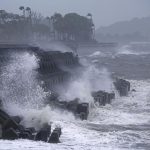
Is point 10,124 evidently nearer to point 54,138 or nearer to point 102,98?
point 54,138

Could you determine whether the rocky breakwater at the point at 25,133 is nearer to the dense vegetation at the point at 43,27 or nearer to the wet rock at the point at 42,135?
the wet rock at the point at 42,135

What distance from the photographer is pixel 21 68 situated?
3531cm

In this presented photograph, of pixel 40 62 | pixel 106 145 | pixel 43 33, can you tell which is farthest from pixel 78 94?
pixel 43 33

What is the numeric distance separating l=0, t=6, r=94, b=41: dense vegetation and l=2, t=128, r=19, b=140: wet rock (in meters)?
81.2

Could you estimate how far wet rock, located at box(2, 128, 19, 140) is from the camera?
21969mm

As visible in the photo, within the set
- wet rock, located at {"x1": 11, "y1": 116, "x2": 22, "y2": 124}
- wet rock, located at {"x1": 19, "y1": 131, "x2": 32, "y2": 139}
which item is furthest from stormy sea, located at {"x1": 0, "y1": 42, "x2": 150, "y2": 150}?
wet rock, located at {"x1": 11, "y1": 116, "x2": 22, "y2": 124}

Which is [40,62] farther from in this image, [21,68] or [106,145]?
[106,145]

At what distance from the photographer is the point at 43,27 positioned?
12419 centimetres

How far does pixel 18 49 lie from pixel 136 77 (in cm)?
2192

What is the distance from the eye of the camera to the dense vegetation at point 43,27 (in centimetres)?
11025

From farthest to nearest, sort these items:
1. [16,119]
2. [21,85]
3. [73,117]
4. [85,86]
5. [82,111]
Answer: [85,86]
[21,85]
[82,111]
[73,117]
[16,119]

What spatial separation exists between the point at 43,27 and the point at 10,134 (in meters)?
103

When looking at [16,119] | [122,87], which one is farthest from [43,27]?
[16,119]

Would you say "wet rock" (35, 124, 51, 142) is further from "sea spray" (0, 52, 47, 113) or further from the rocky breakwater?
"sea spray" (0, 52, 47, 113)
